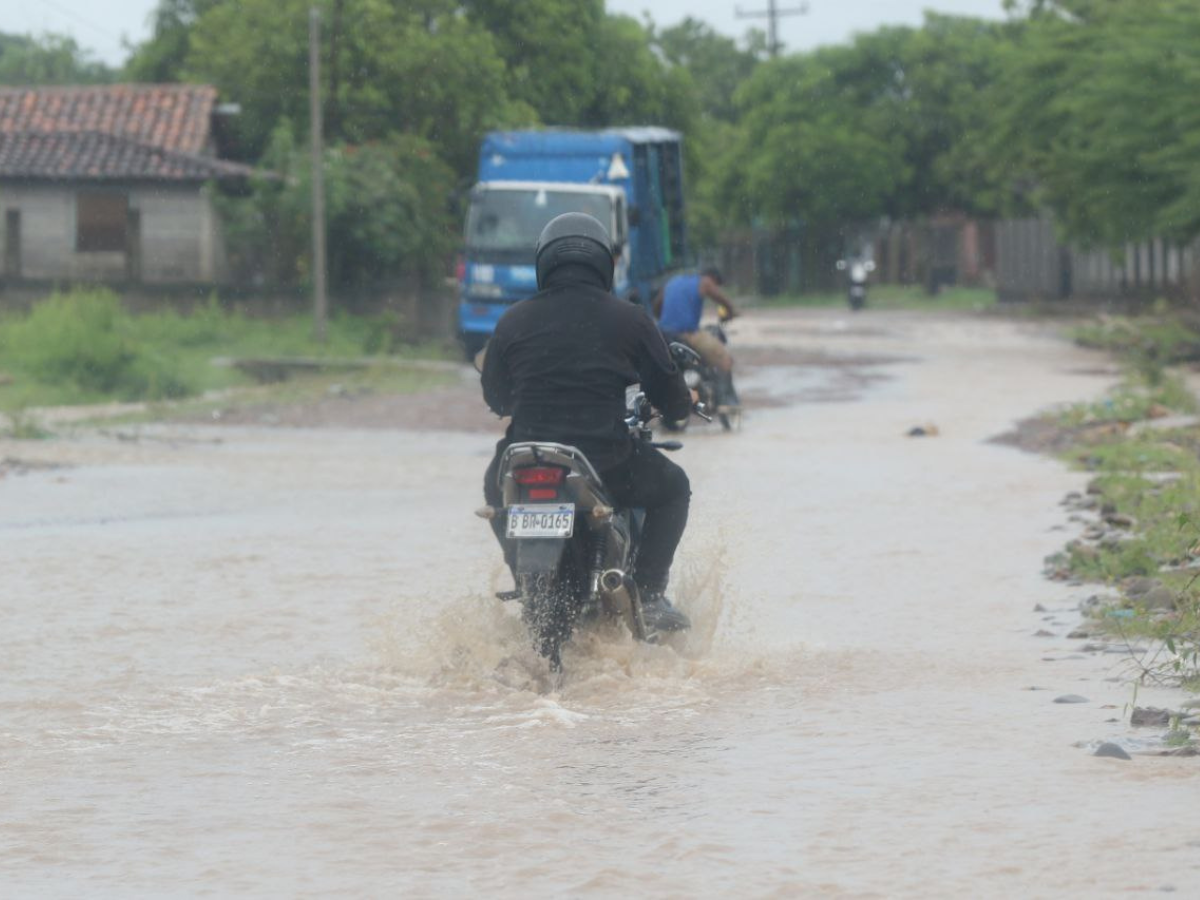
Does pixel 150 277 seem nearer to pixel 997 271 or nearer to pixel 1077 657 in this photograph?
pixel 997 271

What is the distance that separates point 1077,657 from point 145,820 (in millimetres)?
3990

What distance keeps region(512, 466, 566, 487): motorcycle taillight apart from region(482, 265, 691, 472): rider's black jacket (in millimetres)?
243

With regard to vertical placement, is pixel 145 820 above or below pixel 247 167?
below

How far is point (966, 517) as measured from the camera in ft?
45.1

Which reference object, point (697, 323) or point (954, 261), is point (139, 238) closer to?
point (697, 323)

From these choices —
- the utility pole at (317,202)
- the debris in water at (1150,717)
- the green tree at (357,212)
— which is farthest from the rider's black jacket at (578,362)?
the green tree at (357,212)

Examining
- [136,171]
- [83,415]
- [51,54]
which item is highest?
[51,54]

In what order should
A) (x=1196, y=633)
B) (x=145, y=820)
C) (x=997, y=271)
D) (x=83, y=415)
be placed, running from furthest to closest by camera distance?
(x=997, y=271) < (x=83, y=415) < (x=1196, y=633) < (x=145, y=820)

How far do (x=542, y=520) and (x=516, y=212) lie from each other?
2280 centimetres

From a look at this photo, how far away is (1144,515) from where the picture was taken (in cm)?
1205

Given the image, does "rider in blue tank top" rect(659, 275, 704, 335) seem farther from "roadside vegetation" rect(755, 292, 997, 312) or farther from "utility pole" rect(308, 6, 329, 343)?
"roadside vegetation" rect(755, 292, 997, 312)

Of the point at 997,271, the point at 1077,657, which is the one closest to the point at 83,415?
the point at 1077,657

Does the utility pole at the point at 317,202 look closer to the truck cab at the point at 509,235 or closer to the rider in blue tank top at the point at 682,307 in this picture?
the truck cab at the point at 509,235

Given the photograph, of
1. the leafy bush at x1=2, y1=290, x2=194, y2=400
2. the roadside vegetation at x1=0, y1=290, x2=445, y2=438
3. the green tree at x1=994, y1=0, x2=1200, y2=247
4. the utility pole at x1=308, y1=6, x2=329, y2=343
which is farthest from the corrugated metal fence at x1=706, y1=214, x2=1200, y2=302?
the leafy bush at x1=2, y1=290, x2=194, y2=400
